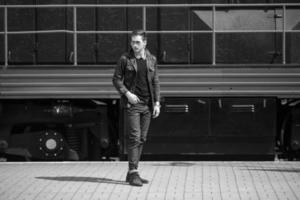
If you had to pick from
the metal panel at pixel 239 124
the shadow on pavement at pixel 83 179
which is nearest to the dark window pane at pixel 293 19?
the metal panel at pixel 239 124

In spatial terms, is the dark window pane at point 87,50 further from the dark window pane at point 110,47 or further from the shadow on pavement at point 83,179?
the shadow on pavement at point 83,179

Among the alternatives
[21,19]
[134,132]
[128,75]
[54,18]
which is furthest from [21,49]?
[134,132]

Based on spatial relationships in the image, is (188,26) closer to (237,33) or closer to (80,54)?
(237,33)

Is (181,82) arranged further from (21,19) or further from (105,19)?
(21,19)

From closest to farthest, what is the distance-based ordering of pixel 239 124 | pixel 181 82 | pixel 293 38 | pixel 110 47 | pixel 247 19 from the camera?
pixel 181 82 → pixel 239 124 → pixel 293 38 → pixel 247 19 → pixel 110 47

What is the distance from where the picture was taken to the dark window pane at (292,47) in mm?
11016

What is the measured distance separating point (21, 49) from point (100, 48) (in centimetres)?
122

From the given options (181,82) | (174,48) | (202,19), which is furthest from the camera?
(174,48)

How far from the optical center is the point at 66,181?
27.1 ft

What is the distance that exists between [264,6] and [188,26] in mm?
1189

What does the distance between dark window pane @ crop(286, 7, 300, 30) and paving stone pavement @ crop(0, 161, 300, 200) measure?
239 cm

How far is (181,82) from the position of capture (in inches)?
408

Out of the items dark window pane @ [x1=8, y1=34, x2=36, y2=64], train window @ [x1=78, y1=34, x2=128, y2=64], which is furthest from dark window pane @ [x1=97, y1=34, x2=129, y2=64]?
dark window pane @ [x1=8, y1=34, x2=36, y2=64]

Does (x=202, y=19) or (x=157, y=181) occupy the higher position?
(x=202, y=19)
